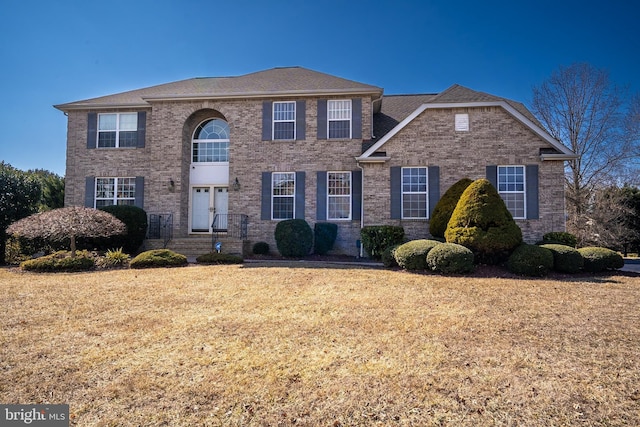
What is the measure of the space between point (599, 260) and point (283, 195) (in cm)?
1091

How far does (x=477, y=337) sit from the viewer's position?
519 cm

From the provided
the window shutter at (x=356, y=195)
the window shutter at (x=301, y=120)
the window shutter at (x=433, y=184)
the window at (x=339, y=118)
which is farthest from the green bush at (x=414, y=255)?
the window shutter at (x=301, y=120)

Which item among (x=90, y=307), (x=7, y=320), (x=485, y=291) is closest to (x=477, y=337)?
(x=485, y=291)

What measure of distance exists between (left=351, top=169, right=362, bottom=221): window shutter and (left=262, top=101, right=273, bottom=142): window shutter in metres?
3.96

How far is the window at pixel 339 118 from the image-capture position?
1589 centimetres

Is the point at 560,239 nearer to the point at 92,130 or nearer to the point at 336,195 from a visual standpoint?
the point at 336,195

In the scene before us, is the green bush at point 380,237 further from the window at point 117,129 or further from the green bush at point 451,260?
the window at point 117,129

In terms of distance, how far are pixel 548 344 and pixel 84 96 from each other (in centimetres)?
2025

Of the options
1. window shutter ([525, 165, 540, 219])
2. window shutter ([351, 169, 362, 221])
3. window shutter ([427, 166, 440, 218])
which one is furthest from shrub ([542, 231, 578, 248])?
window shutter ([351, 169, 362, 221])

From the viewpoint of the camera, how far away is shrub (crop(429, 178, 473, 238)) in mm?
12867

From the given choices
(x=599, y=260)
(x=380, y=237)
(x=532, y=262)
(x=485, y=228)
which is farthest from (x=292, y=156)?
(x=599, y=260)

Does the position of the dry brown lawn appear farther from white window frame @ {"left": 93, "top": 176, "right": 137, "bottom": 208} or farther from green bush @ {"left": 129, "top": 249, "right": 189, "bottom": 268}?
white window frame @ {"left": 93, "top": 176, "right": 137, "bottom": 208}

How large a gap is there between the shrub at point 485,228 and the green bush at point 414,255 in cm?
96

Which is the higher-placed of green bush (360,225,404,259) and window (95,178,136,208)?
window (95,178,136,208)
